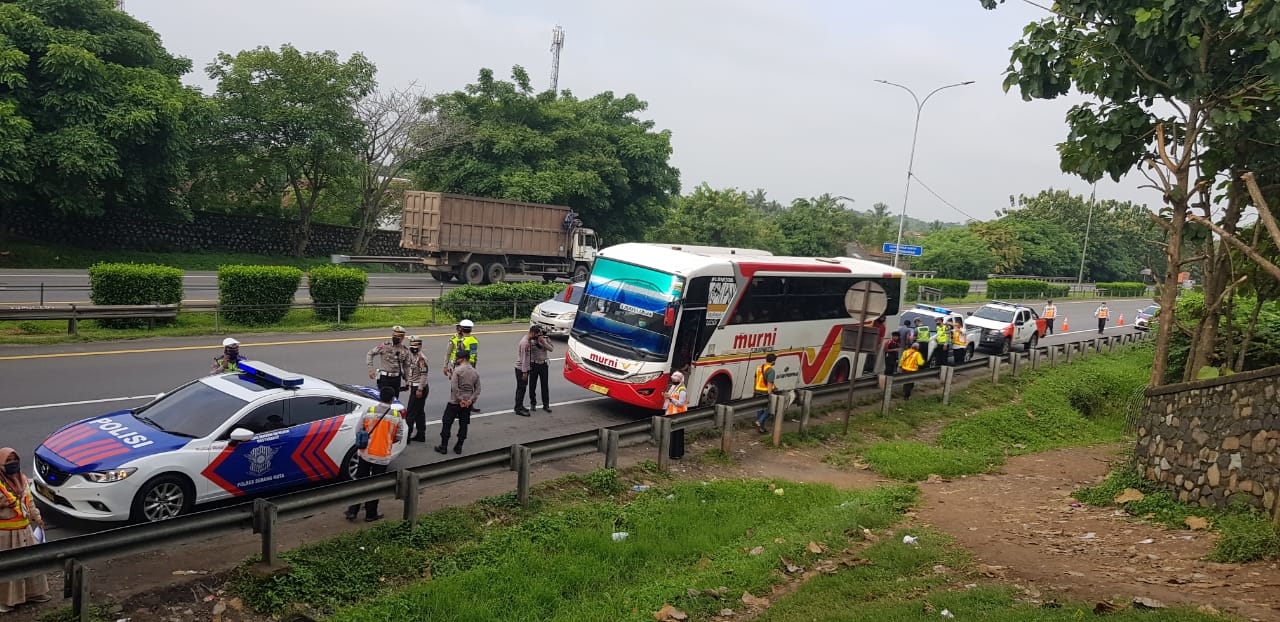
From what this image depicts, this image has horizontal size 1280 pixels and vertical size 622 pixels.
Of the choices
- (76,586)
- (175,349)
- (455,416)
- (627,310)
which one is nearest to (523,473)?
(455,416)

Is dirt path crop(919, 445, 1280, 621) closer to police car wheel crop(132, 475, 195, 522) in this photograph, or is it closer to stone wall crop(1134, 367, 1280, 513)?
stone wall crop(1134, 367, 1280, 513)

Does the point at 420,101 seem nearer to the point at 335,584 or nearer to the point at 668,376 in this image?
the point at 668,376

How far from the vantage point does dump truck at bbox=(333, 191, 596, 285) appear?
3425cm

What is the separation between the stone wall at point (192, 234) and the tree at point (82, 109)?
3.41 ft

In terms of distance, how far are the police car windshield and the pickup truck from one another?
80.1ft

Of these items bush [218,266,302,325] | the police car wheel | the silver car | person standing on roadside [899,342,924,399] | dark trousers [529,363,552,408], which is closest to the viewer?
the police car wheel

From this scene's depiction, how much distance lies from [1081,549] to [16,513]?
9826 mm

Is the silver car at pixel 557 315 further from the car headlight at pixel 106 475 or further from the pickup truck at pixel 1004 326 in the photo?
the car headlight at pixel 106 475

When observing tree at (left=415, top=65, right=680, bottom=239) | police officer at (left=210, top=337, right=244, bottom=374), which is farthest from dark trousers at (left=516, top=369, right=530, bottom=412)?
tree at (left=415, top=65, right=680, bottom=239)

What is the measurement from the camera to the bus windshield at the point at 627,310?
14.1 meters

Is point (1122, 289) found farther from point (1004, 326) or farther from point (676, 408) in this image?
point (676, 408)

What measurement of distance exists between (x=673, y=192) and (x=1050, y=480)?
35.5 metres

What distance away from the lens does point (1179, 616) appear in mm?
6273

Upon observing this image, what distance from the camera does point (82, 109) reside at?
28.7 m
